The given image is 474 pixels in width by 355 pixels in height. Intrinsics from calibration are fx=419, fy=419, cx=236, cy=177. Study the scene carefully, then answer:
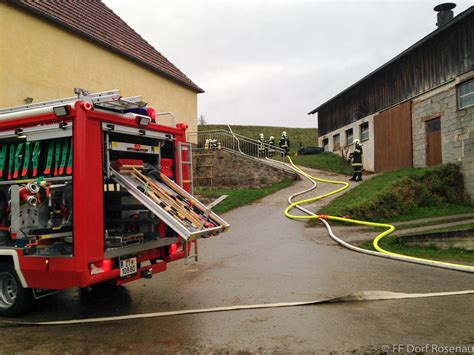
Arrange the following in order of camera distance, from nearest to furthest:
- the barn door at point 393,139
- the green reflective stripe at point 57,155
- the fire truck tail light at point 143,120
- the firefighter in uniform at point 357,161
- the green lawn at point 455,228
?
the green reflective stripe at point 57,155 → the fire truck tail light at point 143,120 → the green lawn at point 455,228 → the firefighter in uniform at point 357,161 → the barn door at point 393,139

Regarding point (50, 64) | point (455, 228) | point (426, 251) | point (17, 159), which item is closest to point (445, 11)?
point (455, 228)

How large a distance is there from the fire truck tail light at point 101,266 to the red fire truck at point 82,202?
11mm

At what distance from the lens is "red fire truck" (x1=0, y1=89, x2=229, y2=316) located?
15.4 feet

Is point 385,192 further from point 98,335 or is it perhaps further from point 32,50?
point 32,50

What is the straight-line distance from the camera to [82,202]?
Answer: 15.2ft

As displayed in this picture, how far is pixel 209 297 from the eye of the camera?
19.7 ft

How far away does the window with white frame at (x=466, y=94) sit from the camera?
14.9m

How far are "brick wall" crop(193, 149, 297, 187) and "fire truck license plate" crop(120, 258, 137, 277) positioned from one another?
51.6ft

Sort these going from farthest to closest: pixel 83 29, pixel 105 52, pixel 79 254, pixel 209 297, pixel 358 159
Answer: pixel 358 159 < pixel 105 52 < pixel 83 29 < pixel 209 297 < pixel 79 254

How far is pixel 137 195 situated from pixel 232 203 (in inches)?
443

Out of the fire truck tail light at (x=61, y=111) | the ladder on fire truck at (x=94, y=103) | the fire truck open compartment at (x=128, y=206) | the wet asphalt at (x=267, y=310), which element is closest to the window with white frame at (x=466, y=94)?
the wet asphalt at (x=267, y=310)

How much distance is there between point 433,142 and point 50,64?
14.7 meters

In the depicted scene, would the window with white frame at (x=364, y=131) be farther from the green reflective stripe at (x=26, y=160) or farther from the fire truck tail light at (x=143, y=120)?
the green reflective stripe at (x=26, y=160)

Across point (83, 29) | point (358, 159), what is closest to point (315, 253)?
point (358, 159)
